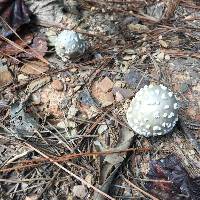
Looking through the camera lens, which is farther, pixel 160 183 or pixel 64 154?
pixel 64 154

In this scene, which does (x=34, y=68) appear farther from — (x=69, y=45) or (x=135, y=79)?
(x=135, y=79)

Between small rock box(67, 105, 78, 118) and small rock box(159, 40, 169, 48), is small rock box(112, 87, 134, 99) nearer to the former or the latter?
small rock box(67, 105, 78, 118)

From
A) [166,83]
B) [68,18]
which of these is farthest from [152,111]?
[68,18]

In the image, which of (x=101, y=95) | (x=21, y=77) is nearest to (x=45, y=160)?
(x=101, y=95)

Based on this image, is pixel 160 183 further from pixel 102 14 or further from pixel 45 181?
pixel 102 14

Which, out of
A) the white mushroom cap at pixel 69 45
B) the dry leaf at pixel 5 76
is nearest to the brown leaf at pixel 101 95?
the white mushroom cap at pixel 69 45

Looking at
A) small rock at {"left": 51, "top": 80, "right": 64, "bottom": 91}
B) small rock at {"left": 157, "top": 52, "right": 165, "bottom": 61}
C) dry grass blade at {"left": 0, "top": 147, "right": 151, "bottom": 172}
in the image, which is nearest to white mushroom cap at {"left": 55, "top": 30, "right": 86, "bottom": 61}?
small rock at {"left": 51, "top": 80, "right": 64, "bottom": 91}
